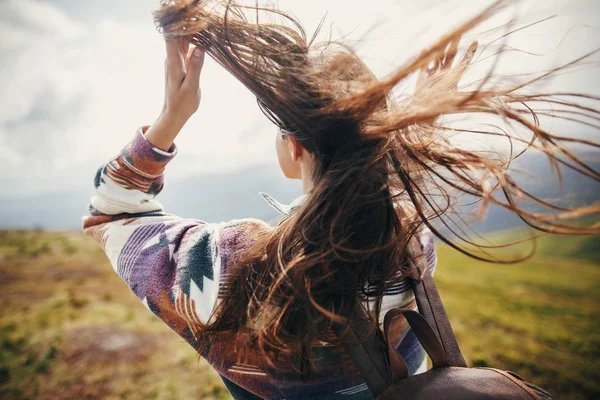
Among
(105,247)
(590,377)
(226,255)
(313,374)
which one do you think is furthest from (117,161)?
(590,377)

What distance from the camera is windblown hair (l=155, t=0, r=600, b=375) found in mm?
1017

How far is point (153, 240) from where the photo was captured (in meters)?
1.20

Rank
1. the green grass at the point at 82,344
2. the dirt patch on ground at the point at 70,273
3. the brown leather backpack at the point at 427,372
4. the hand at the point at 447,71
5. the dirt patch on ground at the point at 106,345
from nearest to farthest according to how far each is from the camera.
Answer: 1. the brown leather backpack at the point at 427,372
2. the hand at the point at 447,71
3. the green grass at the point at 82,344
4. the dirt patch on ground at the point at 106,345
5. the dirt patch on ground at the point at 70,273

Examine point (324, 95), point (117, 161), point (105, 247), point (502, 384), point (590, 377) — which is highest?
point (324, 95)

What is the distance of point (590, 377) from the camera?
462 centimetres

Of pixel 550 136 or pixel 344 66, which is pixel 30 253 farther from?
pixel 550 136

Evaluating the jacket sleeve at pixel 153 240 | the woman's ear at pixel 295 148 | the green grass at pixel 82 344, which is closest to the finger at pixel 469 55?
the woman's ear at pixel 295 148

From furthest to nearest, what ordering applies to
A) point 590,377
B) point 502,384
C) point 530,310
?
point 530,310 < point 590,377 < point 502,384

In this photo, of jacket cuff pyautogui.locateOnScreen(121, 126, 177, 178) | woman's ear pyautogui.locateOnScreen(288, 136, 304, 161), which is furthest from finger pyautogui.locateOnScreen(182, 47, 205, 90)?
woman's ear pyautogui.locateOnScreen(288, 136, 304, 161)

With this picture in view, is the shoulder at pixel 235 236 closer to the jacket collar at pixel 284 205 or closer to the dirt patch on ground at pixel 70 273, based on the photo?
the jacket collar at pixel 284 205

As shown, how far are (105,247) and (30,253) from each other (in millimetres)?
9004

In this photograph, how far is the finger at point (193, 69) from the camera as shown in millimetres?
1235

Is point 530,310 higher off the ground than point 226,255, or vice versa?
point 226,255

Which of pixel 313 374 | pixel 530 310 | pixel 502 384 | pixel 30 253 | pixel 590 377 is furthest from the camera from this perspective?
pixel 530 310
